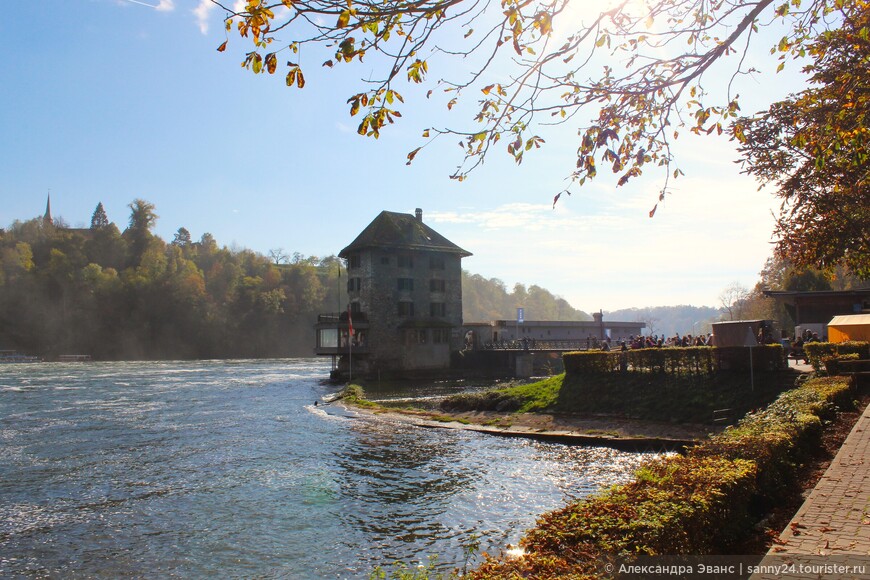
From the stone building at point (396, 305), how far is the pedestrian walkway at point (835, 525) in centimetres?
5231

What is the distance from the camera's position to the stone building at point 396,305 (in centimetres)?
6341

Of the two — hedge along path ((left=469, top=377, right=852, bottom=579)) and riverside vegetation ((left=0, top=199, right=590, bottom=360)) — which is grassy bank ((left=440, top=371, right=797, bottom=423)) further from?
riverside vegetation ((left=0, top=199, right=590, bottom=360))

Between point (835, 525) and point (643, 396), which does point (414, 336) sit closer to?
point (643, 396)

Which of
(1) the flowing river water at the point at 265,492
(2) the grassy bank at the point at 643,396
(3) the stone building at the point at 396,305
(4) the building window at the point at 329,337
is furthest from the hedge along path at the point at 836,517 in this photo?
(4) the building window at the point at 329,337

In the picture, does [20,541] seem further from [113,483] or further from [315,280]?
[315,280]

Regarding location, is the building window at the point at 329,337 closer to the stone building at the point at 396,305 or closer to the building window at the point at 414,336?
the stone building at the point at 396,305

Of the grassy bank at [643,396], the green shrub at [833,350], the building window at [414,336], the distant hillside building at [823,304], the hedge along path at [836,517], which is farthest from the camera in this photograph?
the building window at [414,336]

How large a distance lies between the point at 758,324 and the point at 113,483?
31170 millimetres

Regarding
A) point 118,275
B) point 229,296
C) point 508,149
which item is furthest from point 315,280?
point 508,149

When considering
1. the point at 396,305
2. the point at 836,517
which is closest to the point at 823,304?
the point at 396,305

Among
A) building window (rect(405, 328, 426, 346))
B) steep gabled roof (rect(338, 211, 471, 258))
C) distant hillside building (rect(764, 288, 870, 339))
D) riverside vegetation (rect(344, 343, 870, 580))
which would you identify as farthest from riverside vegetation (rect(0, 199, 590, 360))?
riverside vegetation (rect(344, 343, 870, 580))

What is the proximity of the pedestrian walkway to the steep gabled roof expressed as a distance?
5623cm

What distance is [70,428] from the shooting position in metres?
26.2

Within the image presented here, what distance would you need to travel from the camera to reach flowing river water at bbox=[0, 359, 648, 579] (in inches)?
436
